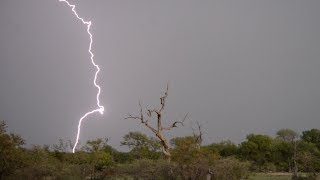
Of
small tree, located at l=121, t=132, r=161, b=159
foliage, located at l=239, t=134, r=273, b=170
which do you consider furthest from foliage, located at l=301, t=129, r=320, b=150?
small tree, located at l=121, t=132, r=161, b=159

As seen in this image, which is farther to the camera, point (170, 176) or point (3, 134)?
point (3, 134)

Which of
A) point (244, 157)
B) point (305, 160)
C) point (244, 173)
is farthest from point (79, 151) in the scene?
point (244, 157)

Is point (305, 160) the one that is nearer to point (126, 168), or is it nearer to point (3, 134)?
point (126, 168)

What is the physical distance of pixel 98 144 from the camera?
156ft

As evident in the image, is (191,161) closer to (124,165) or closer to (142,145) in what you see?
(124,165)

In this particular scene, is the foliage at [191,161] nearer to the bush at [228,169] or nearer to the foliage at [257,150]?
the bush at [228,169]

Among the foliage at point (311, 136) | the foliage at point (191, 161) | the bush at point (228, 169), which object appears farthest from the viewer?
the foliage at point (311, 136)

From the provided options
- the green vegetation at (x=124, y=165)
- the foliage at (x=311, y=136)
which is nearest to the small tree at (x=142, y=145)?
the green vegetation at (x=124, y=165)

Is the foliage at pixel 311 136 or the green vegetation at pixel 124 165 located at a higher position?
the foliage at pixel 311 136

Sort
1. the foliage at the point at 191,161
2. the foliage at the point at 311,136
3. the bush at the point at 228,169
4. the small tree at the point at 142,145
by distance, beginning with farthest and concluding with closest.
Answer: the foliage at the point at 311,136 → the small tree at the point at 142,145 → the bush at the point at 228,169 → the foliage at the point at 191,161

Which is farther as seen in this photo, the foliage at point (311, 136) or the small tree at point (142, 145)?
the foliage at point (311, 136)

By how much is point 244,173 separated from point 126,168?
32.7ft

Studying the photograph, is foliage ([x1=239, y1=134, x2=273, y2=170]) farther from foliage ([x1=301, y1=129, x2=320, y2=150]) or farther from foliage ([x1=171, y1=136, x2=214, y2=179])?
foliage ([x1=171, y1=136, x2=214, y2=179])

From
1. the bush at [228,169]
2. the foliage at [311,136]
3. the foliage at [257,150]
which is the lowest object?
the bush at [228,169]
